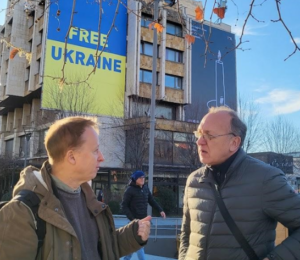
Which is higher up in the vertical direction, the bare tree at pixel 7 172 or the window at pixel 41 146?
the window at pixel 41 146

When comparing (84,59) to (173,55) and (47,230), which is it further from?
(47,230)

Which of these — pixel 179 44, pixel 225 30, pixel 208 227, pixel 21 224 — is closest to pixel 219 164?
pixel 208 227

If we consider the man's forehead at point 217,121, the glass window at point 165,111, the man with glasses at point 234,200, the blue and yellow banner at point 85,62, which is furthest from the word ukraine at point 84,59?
the man with glasses at point 234,200

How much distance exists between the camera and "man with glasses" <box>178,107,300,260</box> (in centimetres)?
232

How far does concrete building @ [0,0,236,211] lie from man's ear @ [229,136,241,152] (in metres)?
22.8

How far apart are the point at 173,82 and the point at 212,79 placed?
4604mm

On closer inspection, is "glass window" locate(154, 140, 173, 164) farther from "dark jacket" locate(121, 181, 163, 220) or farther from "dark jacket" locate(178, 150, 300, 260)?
"dark jacket" locate(178, 150, 300, 260)

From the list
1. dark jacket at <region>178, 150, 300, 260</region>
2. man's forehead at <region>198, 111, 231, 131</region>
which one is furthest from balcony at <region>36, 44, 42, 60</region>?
dark jacket at <region>178, 150, 300, 260</region>

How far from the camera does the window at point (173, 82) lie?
31.7 meters

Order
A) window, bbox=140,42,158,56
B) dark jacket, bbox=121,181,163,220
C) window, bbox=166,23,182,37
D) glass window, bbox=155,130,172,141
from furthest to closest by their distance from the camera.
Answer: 1. window, bbox=166,23,182,37
2. window, bbox=140,42,158,56
3. glass window, bbox=155,130,172,141
4. dark jacket, bbox=121,181,163,220

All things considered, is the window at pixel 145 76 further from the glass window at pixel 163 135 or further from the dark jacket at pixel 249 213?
the dark jacket at pixel 249 213

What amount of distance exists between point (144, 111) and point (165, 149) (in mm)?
3463

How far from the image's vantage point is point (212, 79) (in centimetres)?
3444

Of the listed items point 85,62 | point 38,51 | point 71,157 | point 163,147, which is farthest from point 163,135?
point 71,157
